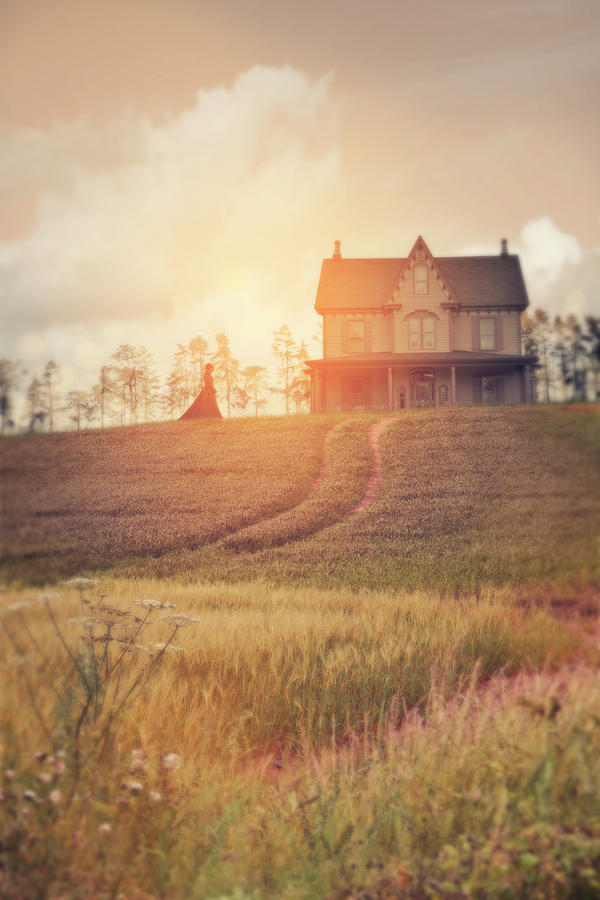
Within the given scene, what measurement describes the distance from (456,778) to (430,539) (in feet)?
7.39

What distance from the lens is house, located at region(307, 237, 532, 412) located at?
15.8ft

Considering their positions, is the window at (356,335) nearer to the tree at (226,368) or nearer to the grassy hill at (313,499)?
the grassy hill at (313,499)

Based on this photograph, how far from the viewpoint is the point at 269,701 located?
4.32 meters

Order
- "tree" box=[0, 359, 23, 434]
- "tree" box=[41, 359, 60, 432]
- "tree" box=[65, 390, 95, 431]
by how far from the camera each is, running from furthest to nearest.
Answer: "tree" box=[65, 390, 95, 431] < "tree" box=[41, 359, 60, 432] < "tree" box=[0, 359, 23, 434]

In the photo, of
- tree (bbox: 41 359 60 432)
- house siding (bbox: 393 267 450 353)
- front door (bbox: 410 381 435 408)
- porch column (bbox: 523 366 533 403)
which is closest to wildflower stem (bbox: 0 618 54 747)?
tree (bbox: 41 359 60 432)

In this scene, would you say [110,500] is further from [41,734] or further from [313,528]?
[41,734]

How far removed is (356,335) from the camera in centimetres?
513

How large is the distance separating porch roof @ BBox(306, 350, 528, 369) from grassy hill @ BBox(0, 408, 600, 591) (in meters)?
0.42

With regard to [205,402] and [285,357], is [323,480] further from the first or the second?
[205,402]

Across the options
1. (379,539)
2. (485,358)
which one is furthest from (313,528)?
(485,358)

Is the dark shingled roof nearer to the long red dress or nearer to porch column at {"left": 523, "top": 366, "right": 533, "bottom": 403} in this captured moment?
porch column at {"left": 523, "top": 366, "right": 533, "bottom": 403}

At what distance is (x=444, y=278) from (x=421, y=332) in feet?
1.48

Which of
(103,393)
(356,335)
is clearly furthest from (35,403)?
(356,335)

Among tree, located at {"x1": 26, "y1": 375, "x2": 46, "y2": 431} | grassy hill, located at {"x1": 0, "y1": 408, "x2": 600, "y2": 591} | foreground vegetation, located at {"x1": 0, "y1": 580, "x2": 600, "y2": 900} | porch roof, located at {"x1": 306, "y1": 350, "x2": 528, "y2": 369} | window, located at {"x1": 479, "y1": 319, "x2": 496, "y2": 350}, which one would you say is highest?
window, located at {"x1": 479, "y1": 319, "x2": 496, "y2": 350}
